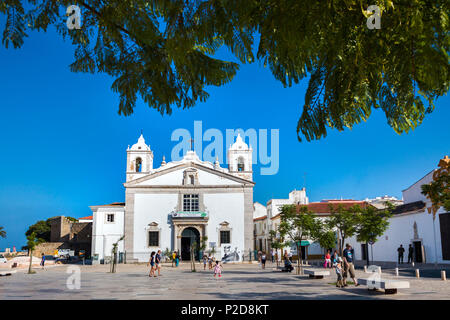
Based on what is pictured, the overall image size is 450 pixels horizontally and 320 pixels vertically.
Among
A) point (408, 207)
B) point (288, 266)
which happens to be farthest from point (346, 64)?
point (408, 207)

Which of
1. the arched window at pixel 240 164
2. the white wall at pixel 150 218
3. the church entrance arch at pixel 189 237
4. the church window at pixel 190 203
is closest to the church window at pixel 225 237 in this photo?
the church entrance arch at pixel 189 237

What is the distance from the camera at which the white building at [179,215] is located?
38.2 m

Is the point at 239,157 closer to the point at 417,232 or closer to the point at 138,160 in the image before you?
the point at 138,160

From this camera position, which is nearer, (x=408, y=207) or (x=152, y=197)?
(x=408, y=207)

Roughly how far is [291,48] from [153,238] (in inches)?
1445

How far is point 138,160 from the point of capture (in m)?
43.6

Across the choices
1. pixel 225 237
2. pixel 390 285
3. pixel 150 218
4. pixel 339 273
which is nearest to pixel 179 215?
pixel 150 218

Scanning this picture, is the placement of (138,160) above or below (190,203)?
above

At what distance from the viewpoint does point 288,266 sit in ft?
80.4

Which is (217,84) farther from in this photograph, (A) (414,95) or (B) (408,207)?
(B) (408,207)

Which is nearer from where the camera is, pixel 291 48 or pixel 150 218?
pixel 291 48

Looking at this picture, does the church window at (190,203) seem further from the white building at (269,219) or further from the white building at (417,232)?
the white building at (269,219)
